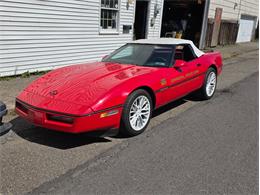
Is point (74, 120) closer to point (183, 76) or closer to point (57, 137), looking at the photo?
point (57, 137)

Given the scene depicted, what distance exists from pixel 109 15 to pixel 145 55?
5548 mm

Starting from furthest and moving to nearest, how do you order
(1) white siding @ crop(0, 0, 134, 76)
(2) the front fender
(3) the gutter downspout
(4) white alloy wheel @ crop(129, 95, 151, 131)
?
(3) the gutter downspout
(1) white siding @ crop(0, 0, 134, 76)
(4) white alloy wheel @ crop(129, 95, 151, 131)
(2) the front fender

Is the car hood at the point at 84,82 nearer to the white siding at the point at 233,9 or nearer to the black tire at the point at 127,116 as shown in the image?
the black tire at the point at 127,116

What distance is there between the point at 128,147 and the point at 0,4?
500cm

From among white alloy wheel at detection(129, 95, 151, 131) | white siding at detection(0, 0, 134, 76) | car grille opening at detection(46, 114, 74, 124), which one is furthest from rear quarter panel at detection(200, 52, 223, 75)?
white siding at detection(0, 0, 134, 76)

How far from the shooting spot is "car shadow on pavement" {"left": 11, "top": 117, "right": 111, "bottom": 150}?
3.68m

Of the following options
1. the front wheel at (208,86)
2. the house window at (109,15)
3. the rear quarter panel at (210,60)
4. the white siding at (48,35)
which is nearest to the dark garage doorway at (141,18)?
the white siding at (48,35)

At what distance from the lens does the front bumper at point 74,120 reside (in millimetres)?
3305

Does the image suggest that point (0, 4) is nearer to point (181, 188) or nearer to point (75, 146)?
point (75, 146)

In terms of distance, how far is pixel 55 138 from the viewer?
3861 mm

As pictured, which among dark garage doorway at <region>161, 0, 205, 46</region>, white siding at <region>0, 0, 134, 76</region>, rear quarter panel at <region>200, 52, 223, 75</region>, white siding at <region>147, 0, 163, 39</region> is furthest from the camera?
dark garage doorway at <region>161, 0, 205, 46</region>

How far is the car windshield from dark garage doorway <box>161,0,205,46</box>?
12210 mm

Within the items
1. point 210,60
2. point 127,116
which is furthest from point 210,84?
point 127,116

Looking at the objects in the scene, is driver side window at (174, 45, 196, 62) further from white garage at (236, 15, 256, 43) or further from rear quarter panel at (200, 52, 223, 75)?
white garage at (236, 15, 256, 43)
